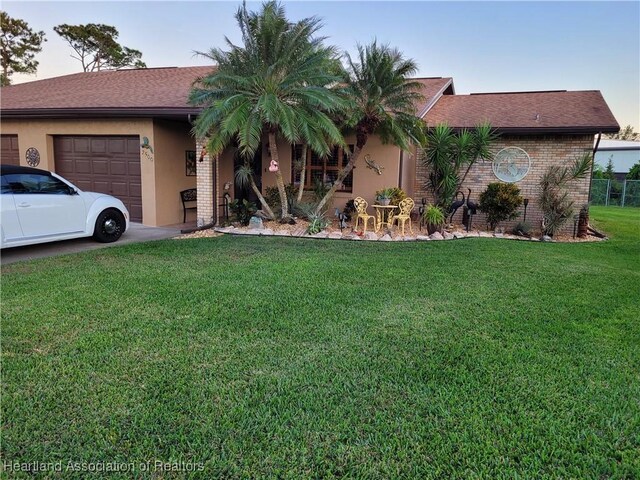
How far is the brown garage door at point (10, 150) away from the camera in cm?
1159

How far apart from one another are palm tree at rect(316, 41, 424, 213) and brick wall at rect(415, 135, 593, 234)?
7.75 ft

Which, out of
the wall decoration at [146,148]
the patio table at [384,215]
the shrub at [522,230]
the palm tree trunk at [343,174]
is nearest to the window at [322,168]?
the palm tree trunk at [343,174]

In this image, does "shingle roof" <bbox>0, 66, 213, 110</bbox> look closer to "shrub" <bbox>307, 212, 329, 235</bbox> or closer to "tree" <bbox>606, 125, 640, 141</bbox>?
"shrub" <bbox>307, 212, 329, 235</bbox>

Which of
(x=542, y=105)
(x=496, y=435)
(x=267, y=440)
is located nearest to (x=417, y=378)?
(x=496, y=435)

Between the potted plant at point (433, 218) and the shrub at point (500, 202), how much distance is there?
1327 mm

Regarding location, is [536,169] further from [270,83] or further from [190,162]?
[190,162]

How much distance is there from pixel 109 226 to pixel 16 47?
2663 centimetres

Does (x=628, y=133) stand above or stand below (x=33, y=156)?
above

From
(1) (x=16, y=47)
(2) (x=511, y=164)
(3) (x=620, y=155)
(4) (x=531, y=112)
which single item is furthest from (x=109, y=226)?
(3) (x=620, y=155)

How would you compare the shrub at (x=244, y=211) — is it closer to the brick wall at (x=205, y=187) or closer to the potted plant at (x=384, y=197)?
the brick wall at (x=205, y=187)

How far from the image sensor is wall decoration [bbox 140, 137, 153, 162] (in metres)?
10.3

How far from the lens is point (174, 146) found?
11031mm

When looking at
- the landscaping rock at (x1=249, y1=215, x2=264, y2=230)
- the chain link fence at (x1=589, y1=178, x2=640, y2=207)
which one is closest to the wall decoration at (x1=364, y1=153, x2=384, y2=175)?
the landscaping rock at (x1=249, y1=215, x2=264, y2=230)

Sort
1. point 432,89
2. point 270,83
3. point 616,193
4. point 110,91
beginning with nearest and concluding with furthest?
point 270,83, point 110,91, point 432,89, point 616,193
